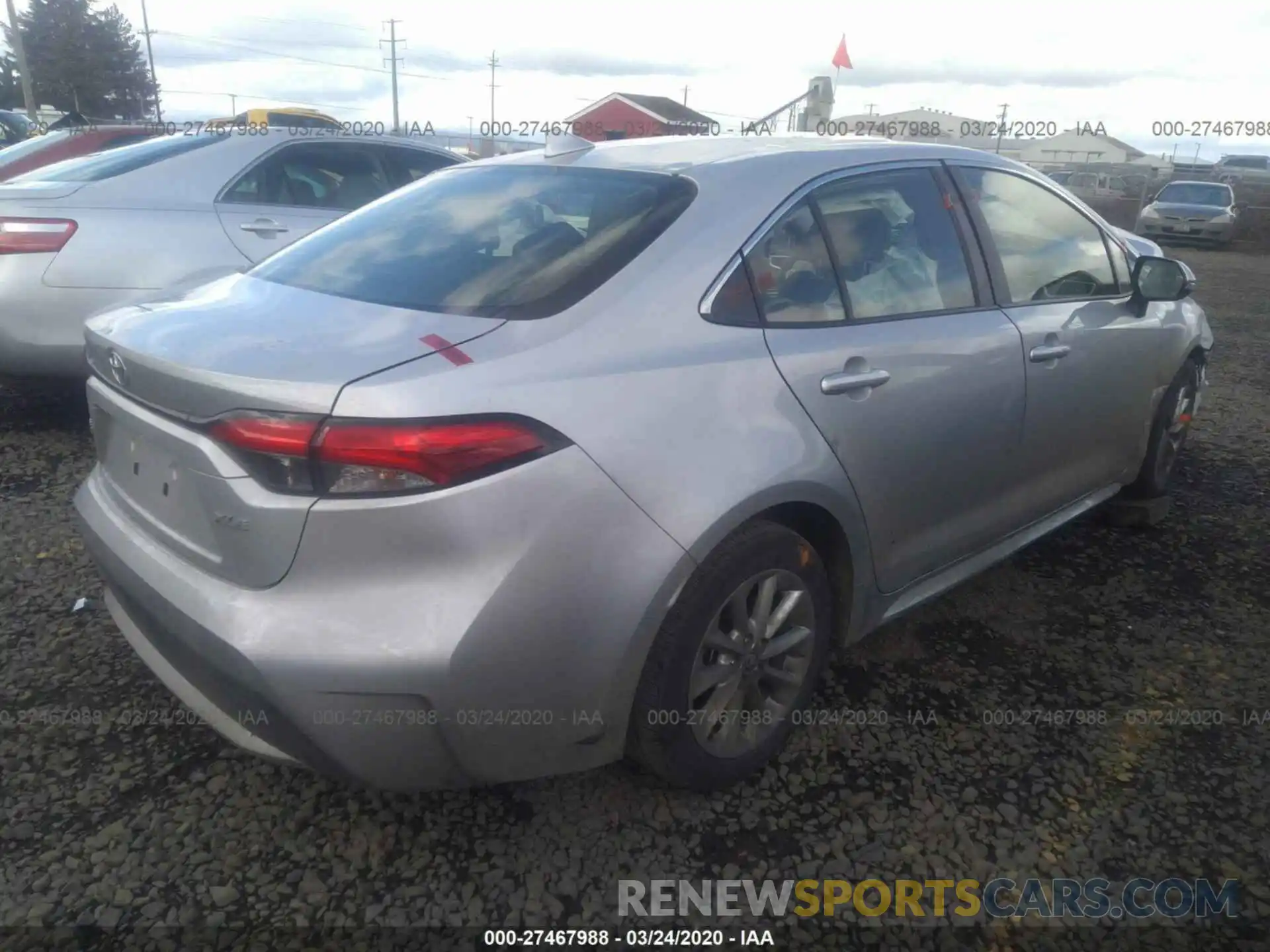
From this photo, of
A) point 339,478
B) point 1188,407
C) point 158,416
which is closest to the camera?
point 339,478

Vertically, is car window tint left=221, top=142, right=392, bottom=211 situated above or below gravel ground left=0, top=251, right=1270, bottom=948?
above

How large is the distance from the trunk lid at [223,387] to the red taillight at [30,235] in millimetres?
2528

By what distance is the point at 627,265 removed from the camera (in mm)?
2076

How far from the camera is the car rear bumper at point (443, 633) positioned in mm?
1693

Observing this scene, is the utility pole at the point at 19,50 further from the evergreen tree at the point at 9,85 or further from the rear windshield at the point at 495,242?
the rear windshield at the point at 495,242

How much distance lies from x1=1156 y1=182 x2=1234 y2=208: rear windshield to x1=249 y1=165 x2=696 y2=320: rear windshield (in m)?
21.3

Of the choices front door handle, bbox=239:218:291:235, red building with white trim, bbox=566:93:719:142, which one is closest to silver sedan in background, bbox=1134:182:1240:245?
red building with white trim, bbox=566:93:719:142

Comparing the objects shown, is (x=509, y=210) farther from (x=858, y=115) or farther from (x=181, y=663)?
(x=858, y=115)

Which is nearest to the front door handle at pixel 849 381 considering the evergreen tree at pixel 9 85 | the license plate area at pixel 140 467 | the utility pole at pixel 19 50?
the license plate area at pixel 140 467

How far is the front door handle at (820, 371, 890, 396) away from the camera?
227 cm

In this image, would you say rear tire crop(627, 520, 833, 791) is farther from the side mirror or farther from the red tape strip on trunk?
the side mirror

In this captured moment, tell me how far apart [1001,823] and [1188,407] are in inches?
111

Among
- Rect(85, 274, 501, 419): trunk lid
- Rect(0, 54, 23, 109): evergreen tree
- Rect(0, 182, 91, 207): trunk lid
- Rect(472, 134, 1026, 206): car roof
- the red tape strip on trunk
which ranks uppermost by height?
Rect(472, 134, 1026, 206): car roof

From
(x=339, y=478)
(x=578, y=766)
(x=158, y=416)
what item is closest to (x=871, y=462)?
(x=578, y=766)
